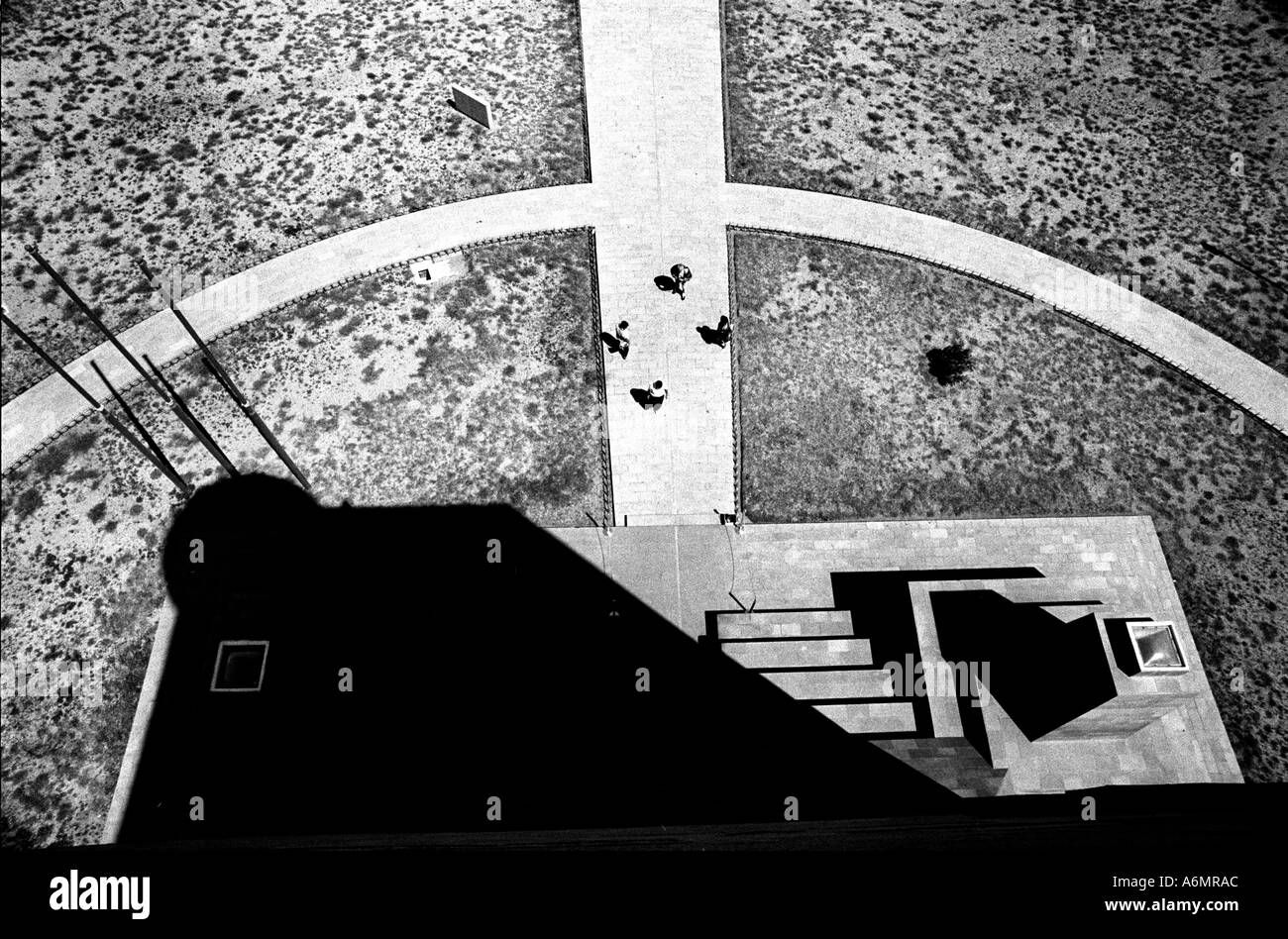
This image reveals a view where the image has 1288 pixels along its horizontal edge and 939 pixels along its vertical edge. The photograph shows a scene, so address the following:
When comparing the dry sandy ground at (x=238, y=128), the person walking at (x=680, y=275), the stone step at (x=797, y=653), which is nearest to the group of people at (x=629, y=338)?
the person walking at (x=680, y=275)

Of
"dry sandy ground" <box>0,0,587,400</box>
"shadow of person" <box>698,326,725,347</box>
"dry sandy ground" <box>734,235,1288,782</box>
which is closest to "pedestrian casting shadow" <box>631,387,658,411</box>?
"shadow of person" <box>698,326,725,347</box>

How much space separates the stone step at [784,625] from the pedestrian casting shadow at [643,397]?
6.19m

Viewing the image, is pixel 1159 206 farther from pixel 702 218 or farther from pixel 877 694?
pixel 877 694

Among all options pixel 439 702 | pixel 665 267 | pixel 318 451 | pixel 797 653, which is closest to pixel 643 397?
pixel 665 267

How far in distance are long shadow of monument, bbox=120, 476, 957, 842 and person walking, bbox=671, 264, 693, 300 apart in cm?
858

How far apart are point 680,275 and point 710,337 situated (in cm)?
204

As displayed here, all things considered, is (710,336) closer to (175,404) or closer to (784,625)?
(784,625)

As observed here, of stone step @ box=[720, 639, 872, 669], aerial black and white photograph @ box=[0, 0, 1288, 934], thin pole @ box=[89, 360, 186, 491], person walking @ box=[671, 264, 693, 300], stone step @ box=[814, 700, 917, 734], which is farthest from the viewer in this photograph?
person walking @ box=[671, 264, 693, 300]

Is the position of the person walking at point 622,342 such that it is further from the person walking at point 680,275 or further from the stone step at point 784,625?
the stone step at point 784,625

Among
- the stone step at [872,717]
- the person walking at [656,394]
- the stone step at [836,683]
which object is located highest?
the person walking at [656,394]

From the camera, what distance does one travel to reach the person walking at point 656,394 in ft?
A: 67.2

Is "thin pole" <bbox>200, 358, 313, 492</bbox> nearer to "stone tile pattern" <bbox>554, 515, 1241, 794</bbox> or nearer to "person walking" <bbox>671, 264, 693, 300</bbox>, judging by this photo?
"stone tile pattern" <bbox>554, 515, 1241, 794</bbox>

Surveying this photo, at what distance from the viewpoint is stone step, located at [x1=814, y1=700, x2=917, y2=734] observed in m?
16.4
